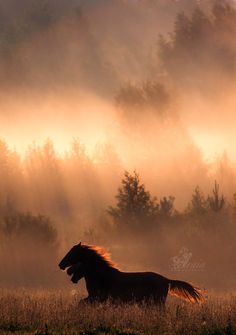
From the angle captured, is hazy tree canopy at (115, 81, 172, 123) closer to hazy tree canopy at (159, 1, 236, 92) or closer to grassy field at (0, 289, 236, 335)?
hazy tree canopy at (159, 1, 236, 92)

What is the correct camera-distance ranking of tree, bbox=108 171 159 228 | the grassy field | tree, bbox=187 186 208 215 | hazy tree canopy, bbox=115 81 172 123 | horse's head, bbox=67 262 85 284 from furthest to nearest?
hazy tree canopy, bbox=115 81 172 123
tree, bbox=187 186 208 215
tree, bbox=108 171 159 228
horse's head, bbox=67 262 85 284
the grassy field

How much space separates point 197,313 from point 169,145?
69518mm

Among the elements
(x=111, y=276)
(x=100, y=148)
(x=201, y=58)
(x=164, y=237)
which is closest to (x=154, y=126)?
(x=100, y=148)

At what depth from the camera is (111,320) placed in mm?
13984

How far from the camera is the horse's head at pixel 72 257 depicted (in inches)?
697

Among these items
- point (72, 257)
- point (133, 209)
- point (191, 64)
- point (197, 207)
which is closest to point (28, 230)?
point (133, 209)

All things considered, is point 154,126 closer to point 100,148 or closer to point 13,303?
point 100,148

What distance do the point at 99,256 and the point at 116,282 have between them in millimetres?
960

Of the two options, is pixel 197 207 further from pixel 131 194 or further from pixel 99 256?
pixel 99 256

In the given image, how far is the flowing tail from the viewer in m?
16.4

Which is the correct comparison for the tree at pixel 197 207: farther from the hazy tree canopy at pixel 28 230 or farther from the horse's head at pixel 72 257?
the horse's head at pixel 72 257

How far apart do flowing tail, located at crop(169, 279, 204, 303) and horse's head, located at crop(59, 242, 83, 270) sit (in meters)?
2.65

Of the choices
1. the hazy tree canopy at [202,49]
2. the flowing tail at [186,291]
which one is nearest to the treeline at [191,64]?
the hazy tree canopy at [202,49]

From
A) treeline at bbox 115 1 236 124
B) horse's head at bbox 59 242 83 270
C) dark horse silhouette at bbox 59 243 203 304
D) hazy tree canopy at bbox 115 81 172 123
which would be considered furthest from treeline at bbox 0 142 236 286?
treeline at bbox 115 1 236 124
